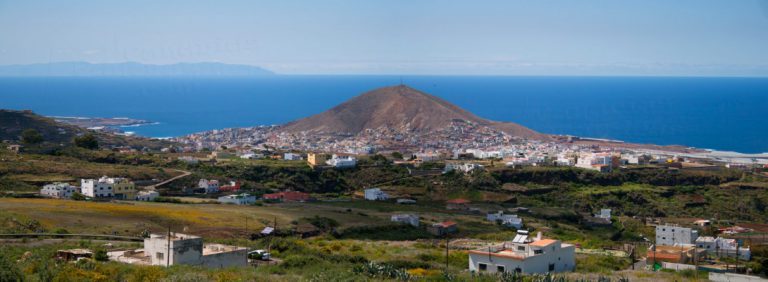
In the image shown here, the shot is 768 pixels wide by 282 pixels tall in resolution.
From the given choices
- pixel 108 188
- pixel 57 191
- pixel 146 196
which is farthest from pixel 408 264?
pixel 108 188

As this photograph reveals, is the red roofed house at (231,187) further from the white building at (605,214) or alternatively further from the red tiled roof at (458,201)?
the white building at (605,214)

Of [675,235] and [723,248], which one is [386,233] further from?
[723,248]

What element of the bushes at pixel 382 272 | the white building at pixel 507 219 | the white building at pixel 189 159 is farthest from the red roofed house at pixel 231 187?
the bushes at pixel 382 272

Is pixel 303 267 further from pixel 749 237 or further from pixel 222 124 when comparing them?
pixel 222 124

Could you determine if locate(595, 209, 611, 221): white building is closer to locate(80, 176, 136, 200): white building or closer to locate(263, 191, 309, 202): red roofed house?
locate(263, 191, 309, 202): red roofed house

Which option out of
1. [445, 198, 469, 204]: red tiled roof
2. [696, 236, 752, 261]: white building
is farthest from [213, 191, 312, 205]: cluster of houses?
[696, 236, 752, 261]: white building

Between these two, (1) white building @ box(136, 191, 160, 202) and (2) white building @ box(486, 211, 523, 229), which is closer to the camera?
(2) white building @ box(486, 211, 523, 229)

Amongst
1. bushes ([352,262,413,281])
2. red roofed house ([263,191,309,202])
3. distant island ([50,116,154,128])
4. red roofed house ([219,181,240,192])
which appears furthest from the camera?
distant island ([50,116,154,128])
